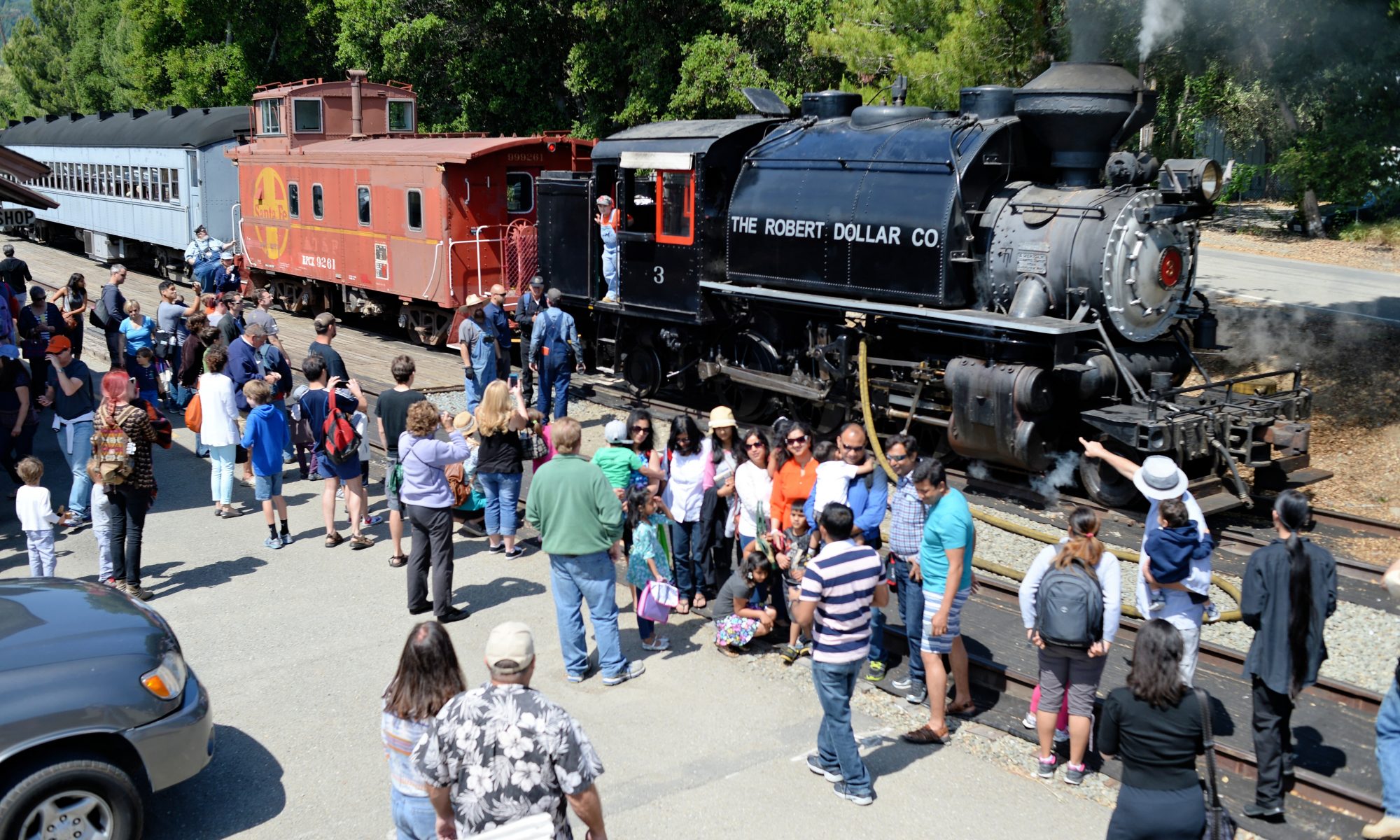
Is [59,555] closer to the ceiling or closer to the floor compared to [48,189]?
closer to the floor

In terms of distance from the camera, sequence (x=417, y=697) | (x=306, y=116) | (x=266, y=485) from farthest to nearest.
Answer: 1. (x=306, y=116)
2. (x=266, y=485)
3. (x=417, y=697)

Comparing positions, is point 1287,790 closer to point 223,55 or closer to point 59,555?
point 59,555

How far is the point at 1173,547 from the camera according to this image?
6.33 meters

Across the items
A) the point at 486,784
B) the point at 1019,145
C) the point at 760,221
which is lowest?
Answer: the point at 486,784

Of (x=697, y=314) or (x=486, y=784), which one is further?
(x=697, y=314)

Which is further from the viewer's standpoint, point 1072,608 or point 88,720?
point 1072,608

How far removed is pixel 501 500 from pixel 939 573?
4205 mm

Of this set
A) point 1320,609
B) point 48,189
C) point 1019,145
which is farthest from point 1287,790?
point 48,189

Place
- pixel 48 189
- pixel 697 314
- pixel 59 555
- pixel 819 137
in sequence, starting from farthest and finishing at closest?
pixel 48 189 < pixel 697 314 < pixel 819 137 < pixel 59 555

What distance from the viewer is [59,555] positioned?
9.86 meters

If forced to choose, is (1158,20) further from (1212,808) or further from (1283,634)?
(1212,808)

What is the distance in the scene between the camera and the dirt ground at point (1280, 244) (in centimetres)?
2530

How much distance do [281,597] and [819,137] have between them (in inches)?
312

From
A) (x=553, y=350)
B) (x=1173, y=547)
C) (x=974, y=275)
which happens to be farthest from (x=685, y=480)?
(x=553, y=350)
